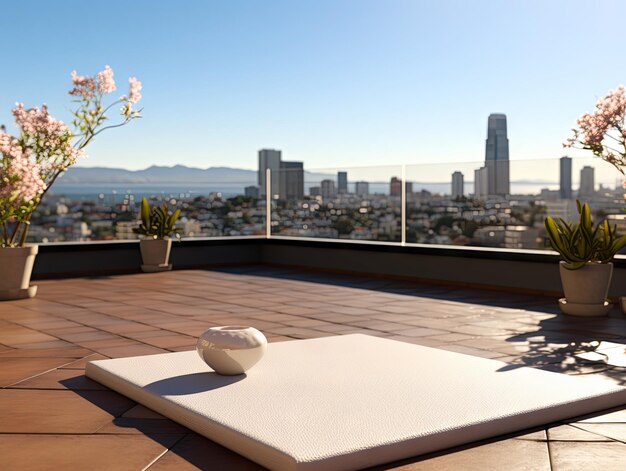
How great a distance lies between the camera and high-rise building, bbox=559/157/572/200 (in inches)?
293

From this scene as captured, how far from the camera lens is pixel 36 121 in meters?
7.37

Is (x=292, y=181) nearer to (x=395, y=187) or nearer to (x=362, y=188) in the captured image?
(x=362, y=188)

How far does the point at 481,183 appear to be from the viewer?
→ 838 cm

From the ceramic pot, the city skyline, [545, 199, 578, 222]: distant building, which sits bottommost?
the ceramic pot

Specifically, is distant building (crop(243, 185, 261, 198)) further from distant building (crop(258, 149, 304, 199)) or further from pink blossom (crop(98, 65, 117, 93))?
pink blossom (crop(98, 65, 117, 93))

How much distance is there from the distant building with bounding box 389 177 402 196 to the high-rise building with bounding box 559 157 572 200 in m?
2.24

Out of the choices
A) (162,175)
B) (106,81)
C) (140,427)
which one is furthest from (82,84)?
(140,427)

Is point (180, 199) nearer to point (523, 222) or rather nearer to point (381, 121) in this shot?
point (523, 222)

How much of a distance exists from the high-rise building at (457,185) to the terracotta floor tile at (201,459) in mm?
6082

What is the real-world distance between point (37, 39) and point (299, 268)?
24.1 feet

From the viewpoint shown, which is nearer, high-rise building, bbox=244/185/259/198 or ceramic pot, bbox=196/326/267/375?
ceramic pot, bbox=196/326/267/375

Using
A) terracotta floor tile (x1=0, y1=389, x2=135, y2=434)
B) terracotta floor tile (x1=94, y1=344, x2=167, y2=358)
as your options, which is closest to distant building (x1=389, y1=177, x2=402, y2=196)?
terracotta floor tile (x1=94, y1=344, x2=167, y2=358)

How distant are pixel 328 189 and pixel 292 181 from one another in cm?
88

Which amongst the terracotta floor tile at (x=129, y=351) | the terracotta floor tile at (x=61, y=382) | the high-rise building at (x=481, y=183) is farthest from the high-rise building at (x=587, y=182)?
the terracotta floor tile at (x=61, y=382)
